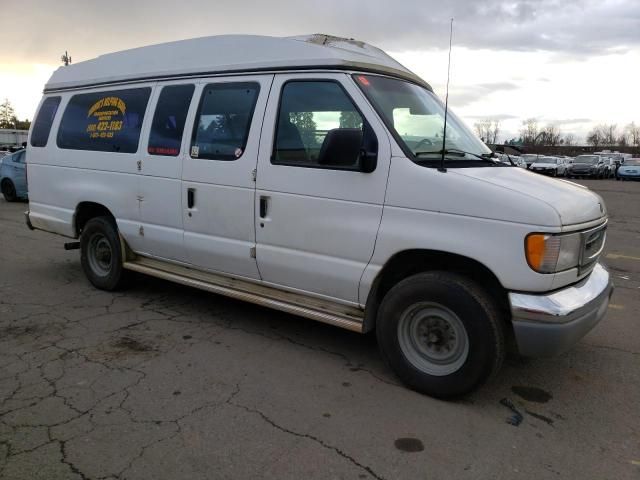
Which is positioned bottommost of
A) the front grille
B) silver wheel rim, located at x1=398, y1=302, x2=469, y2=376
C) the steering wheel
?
silver wheel rim, located at x1=398, y1=302, x2=469, y2=376

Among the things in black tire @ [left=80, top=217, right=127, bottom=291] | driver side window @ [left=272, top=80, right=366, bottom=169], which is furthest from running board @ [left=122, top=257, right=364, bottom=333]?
driver side window @ [left=272, top=80, right=366, bottom=169]

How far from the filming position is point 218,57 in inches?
184

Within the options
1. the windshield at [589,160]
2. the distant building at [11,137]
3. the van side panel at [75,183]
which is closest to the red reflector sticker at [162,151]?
the van side panel at [75,183]

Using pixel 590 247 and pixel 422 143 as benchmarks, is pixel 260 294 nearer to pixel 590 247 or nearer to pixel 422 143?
pixel 422 143

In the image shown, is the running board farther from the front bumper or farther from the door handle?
the front bumper

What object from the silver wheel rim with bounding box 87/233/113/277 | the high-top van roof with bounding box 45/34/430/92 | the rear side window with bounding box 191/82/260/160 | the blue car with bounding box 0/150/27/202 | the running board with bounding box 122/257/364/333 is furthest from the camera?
the blue car with bounding box 0/150/27/202

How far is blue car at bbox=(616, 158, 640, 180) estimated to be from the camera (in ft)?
117

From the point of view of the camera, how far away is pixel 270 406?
342cm

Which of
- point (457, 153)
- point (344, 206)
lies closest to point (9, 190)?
point (344, 206)

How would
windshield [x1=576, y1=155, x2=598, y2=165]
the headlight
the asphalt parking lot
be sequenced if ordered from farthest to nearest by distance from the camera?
1. windshield [x1=576, y1=155, x2=598, y2=165]
2. the headlight
3. the asphalt parking lot

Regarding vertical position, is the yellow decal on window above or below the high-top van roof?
below

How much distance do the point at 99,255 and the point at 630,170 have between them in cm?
3850

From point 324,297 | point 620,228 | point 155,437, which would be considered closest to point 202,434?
point 155,437

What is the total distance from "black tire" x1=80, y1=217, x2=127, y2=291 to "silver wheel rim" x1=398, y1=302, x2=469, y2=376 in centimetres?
344
